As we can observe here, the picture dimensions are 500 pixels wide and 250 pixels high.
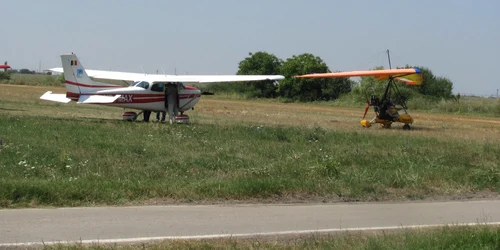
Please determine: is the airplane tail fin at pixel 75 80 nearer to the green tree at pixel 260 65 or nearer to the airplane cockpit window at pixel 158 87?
the airplane cockpit window at pixel 158 87

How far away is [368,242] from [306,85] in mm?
62214

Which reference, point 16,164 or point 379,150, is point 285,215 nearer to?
point 16,164

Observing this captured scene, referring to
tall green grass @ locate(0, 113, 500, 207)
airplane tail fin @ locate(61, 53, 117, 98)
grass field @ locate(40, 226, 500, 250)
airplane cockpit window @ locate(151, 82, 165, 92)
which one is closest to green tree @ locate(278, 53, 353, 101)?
airplane cockpit window @ locate(151, 82, 165, 92)

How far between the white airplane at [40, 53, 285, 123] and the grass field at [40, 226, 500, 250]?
1651 centimetres

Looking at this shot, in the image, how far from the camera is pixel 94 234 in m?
7.59

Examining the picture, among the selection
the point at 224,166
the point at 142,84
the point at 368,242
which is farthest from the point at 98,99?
→ the point at 368,242

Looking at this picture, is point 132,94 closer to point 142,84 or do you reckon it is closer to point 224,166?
point 142,84

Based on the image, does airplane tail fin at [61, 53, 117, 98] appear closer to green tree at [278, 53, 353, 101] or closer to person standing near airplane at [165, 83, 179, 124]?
person standing near airplane at [165, 83, 179, 124]

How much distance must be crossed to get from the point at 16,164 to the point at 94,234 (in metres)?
4.98

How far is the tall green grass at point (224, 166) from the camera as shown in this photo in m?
10.3

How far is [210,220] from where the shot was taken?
870cm

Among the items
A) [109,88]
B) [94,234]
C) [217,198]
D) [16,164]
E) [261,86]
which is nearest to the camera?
[94,234]

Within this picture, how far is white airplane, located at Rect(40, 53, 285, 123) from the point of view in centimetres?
2392

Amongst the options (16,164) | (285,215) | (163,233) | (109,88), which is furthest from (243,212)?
(109,88)
